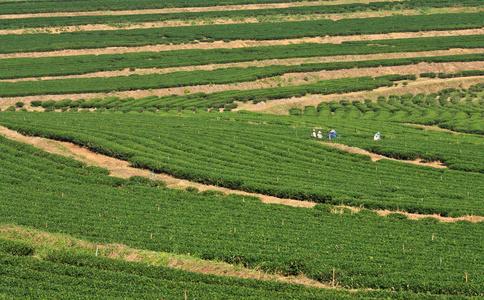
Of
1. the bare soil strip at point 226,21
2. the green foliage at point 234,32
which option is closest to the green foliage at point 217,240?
the green foliage at point 234,32

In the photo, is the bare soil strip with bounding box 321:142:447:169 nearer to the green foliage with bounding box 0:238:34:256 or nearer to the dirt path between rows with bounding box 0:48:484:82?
the green foliage with bounding box 0:238:34:256

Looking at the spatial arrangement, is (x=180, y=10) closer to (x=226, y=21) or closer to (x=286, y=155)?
(x=226, y=21)

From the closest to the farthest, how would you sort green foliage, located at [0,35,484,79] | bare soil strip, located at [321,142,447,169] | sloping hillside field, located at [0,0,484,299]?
1. sloping hillside field, located at [0,0,484,299]
2. bare soil strip, located at [321,142,447,169]
3. green foliage, located at [0,35,484,79]

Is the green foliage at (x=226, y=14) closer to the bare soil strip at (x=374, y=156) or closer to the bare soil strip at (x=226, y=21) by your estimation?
the bare soil strip at (x=226, y=21)

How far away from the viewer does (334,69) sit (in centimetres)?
10500

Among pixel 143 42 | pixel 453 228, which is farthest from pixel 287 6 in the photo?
pixel 453 228

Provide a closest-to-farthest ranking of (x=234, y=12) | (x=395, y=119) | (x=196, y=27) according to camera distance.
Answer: (x=395, y=119), (x=196, y=27), (x=234, y=12)

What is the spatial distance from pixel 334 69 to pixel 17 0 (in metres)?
68.5

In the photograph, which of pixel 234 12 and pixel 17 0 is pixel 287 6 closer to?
pixel 234 12

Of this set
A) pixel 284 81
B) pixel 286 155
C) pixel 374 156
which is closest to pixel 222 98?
pixel 284 81

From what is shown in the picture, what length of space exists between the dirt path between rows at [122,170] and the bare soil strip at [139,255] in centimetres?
1225

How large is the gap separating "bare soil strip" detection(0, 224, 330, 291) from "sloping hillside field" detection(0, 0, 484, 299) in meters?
0.09

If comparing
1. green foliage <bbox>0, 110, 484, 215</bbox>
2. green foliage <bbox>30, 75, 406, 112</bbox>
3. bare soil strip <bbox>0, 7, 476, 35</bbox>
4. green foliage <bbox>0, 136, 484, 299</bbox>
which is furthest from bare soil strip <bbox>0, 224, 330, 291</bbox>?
bare soil strip <bbox>0, 7, 476, 35</bbox>

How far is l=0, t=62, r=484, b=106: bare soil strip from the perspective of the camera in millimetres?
88375
